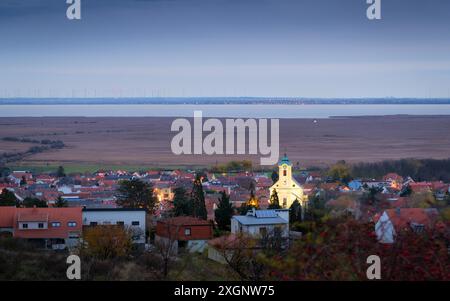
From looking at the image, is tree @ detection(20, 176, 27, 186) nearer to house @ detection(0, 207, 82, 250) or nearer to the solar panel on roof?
house @ detection(0, 207, 82, 250)

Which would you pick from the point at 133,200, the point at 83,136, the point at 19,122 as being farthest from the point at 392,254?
the point at 19,122

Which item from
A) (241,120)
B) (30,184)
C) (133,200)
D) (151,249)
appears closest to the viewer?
(151,249)

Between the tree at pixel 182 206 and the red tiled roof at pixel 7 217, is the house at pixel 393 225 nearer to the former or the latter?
the red tiled roof at pixel 7 217

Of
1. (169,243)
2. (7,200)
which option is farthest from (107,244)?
(7,200)

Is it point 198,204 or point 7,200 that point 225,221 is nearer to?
point 198,204

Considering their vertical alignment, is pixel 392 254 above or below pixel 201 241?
above

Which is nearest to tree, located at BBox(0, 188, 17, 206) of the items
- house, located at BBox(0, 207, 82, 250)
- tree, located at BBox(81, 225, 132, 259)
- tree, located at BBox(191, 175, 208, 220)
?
house, located at BBox(0, 207, 82, 250)

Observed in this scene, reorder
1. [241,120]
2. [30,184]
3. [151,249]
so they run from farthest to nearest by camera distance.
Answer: [241,120], [30,184], [151,249]
